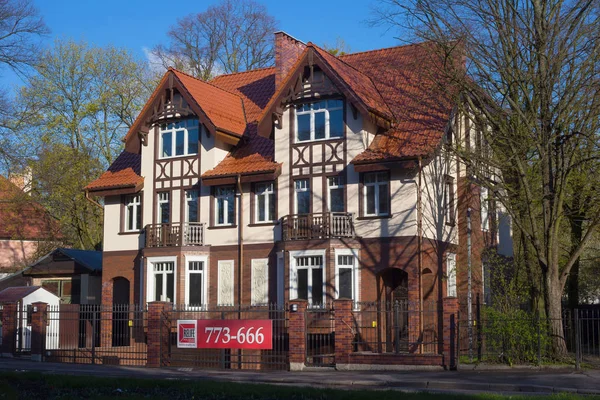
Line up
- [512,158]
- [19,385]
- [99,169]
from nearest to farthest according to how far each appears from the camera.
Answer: [19,385] → [512,158] → [99,169]

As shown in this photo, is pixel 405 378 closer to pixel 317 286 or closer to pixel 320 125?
pixel 317 286

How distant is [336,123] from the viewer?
102ft

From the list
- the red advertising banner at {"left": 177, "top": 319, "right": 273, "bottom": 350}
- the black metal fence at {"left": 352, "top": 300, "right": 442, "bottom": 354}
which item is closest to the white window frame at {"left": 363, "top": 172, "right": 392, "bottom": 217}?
the black metal fence at {"left": 352, "top": 300, "right": 442, "bottom": 354}

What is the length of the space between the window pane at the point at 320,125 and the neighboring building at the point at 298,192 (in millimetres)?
49

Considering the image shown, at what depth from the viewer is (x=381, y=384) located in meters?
19.3

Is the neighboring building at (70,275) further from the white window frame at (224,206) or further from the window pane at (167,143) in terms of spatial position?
the white window frame at (224,206)

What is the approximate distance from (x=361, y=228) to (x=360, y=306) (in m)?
2.92

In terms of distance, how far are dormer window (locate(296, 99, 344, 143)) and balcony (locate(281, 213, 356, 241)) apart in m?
3.18

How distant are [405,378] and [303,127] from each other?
13.7 meters

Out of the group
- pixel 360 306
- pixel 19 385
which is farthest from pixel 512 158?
pixel 19 385

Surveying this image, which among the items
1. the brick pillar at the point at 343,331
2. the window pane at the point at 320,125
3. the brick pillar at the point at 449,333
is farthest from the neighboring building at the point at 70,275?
the brick pillar at the point at 449,333

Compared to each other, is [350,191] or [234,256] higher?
[350,191]


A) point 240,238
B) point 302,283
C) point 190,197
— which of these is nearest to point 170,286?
point 240,238

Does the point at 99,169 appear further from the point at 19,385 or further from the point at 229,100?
the point at 19,385
